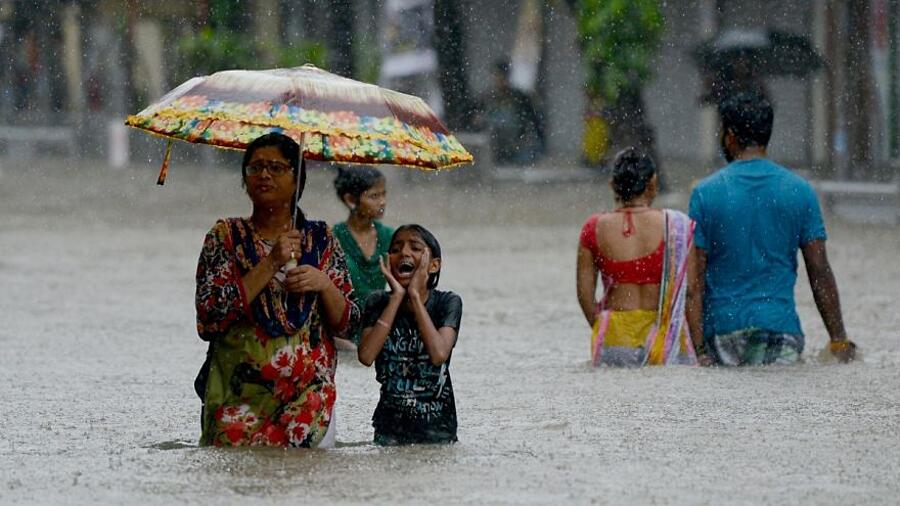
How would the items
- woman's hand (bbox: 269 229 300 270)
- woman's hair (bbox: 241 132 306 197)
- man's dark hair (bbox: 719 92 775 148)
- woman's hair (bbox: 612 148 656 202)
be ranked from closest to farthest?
woman's hand (bbox: 269 229 300 270) < woman's hair (bbox: 241 132 306 197) < man's dark hair (bbox: 719 92 775 148) < woman's hair (bbox: 612 148 656 202)

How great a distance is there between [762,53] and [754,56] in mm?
116

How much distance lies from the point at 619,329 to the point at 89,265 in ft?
29.2

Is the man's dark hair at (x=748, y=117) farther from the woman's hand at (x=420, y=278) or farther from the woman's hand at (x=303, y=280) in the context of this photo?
the woman's hand at (x=303, y=280)

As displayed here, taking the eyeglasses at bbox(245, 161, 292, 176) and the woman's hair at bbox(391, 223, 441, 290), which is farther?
the woman's hair at bbox(391, 223, 441, 290)

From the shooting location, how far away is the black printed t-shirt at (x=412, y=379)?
6.66 meters

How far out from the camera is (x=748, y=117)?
8734 mm

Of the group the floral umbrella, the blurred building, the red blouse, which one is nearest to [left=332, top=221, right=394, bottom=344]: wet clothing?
the red blouse

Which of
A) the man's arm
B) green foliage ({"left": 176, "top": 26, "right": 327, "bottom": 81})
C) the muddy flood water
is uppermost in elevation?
green foliage ({"left": 176, "top": 26, "right": 327, "bottom": 81})

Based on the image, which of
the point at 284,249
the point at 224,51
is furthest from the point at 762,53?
the point at 284,249

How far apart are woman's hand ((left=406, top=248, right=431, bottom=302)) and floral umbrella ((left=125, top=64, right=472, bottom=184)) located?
34 centimetres

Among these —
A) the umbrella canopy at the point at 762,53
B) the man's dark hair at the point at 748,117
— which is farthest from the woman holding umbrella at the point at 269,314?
the umbrella canopy at the point at 762,53

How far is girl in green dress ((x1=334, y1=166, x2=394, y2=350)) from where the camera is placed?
9.67 meters

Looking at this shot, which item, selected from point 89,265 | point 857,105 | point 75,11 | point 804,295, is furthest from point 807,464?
point 75,11

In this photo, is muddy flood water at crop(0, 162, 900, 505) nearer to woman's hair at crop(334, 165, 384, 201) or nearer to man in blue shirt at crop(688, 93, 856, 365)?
man in blue shirt at crop(688, 93, 856, 365)
